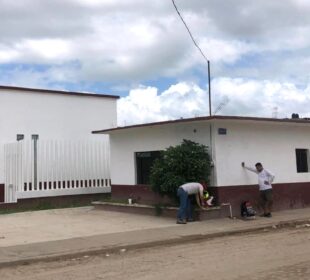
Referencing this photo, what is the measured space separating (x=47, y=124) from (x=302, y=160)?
10987 mm

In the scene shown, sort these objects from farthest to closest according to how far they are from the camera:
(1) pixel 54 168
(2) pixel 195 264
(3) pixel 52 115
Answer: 1. (3) pixel 52 115
2. (1) pixel 54 168
3. (2) pixel 195 264

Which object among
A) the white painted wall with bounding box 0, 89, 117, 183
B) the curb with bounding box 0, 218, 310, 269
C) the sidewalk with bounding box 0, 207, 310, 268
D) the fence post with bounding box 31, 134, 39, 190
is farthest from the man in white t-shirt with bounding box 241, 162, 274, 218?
the white painted wall with bounding box 0, 89, 117, 183

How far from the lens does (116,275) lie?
8844mm

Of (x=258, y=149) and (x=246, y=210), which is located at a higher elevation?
(x=258, y=149)

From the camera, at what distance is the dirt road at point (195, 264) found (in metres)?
8.62

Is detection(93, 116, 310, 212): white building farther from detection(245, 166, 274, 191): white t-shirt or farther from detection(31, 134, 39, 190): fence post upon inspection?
detection(31, 134, 39, 190): fence post

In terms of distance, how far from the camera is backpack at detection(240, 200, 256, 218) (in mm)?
16078

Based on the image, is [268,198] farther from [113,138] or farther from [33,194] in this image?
[33,194]

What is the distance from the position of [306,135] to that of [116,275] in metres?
12.8

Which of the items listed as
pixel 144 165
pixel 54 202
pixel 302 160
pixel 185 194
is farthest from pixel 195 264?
pixel 54 202

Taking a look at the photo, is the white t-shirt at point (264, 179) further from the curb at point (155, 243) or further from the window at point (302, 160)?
the window at point (302, 160)

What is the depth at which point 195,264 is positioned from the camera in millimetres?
9578

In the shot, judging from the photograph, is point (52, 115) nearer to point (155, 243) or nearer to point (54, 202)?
point (54, 202)

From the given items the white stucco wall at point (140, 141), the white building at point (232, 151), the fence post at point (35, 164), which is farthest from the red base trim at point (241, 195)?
the fence post at point (35, 164)
